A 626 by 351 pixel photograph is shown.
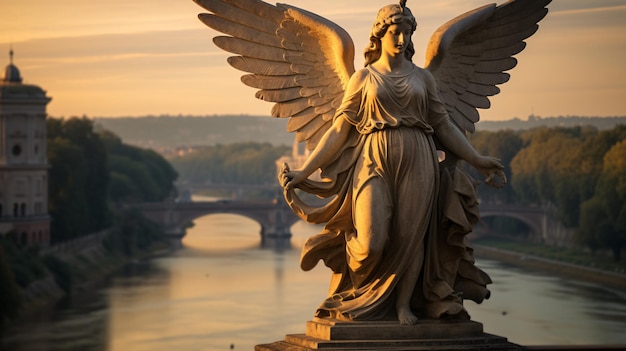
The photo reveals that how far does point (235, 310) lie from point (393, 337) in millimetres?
32570

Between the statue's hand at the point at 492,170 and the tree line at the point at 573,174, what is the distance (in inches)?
1544

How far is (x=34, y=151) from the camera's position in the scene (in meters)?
57.1

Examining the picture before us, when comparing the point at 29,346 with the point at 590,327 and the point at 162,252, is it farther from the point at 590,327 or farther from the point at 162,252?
the point at 162,252

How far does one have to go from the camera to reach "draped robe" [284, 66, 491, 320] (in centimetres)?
898

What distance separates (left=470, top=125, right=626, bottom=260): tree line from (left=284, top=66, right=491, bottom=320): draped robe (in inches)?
1547

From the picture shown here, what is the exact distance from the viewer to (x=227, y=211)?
74.1 m

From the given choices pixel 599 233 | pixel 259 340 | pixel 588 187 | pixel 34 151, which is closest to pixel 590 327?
pixel 259 340

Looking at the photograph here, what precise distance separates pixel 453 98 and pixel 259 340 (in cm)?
2534

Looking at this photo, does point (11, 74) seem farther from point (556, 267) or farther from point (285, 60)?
point (285, 60)

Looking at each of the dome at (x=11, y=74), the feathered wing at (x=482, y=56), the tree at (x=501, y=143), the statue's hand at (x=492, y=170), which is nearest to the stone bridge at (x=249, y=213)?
the tree at (x=501, y=143)

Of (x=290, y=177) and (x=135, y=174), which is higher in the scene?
(x=135, y=174)

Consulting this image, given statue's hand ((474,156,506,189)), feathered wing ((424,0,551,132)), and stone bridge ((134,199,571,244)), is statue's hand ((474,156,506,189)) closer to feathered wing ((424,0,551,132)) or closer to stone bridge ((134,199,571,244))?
feathered wing ((424,0,551,132))

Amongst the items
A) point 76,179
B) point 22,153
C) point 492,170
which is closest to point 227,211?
point 76,179

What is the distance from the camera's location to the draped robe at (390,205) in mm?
8984
